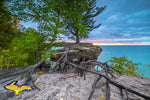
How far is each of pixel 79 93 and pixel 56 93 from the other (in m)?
1.05

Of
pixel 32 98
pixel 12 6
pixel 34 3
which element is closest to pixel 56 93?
pixel 32 98

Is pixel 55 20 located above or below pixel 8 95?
above

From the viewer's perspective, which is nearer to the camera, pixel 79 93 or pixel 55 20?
pixel 79 93

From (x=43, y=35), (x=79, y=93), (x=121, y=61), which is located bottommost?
(x=121, y=61)

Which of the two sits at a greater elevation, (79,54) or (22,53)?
(22,53)

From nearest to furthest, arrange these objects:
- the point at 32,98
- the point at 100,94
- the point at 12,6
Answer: the point at 32,98 → the point at 100,94 → the point at 12,6

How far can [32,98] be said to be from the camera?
2328mm

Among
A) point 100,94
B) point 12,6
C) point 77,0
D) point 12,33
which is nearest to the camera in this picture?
point 100,94

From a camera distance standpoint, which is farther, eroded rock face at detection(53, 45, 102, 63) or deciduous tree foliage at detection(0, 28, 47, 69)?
eroded rock face at detection(53, 45, 102, 63)

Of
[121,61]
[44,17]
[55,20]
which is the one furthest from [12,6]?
[121,61]

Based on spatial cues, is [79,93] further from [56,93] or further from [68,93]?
[56,93]

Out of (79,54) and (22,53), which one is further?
(79,54)

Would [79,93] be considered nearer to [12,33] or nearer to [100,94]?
[100,94]

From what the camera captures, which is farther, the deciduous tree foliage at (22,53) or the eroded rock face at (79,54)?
the eroded rock face at (79,54)
